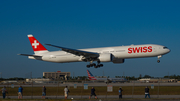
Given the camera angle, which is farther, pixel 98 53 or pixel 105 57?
pixel 98 53

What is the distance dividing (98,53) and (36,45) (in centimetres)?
1975

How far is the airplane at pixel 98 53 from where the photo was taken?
4950 cm

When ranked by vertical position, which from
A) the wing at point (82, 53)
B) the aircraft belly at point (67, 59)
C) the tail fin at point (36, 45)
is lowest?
the aircraft belly at point (67, 59)

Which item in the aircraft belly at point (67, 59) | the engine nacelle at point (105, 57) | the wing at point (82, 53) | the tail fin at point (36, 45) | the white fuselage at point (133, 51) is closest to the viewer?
the white fuselage at point (133, 51)

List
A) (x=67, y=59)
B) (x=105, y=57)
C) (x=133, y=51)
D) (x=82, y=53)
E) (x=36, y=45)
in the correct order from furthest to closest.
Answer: (x=36, y=45) < (x=67, y=59) < (x=82, y=53) < (x=105, y=57) < (x=133, y=51)

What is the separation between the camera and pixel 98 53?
54.3 metres

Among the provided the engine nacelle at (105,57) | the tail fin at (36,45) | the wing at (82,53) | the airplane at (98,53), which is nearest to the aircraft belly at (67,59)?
the airplane at (98,53)

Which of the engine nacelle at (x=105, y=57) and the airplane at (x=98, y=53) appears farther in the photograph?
the engine nacelle at (x=105, y=57)

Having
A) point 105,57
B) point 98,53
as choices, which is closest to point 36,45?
point 98,53

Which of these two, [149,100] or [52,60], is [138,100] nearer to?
[149,100]

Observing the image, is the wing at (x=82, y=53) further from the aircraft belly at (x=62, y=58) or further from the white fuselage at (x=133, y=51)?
the aircraft belly at (x=62, y=58)

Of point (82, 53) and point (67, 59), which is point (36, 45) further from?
point (82, 53)

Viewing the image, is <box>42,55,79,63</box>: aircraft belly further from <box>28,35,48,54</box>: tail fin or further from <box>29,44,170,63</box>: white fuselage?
<box>28,35,48,54</box>: tail fin

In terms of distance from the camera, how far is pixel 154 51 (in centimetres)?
4916
